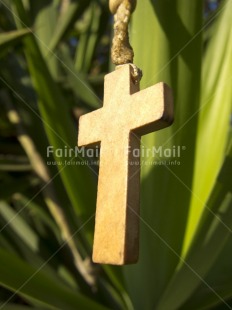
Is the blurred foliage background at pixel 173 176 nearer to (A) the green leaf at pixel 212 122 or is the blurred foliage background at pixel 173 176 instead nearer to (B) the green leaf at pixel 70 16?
(A) the green leaf at pixel 212 122

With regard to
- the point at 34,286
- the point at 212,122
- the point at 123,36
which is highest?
the point at 123,36

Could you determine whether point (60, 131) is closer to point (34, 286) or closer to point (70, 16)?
point (34, 286)

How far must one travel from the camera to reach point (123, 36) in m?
0.41

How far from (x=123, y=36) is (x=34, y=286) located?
30 cm

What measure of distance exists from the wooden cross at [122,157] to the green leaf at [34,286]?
5.6 inches

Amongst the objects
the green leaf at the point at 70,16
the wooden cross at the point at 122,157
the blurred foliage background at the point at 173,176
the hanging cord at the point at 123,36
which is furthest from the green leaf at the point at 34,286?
the green leaf at the point at 70,16

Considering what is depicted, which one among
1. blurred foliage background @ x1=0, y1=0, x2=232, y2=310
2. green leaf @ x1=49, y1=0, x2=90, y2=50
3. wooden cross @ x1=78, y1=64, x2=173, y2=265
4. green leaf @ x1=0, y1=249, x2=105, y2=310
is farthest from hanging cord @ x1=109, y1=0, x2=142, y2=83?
green leaf @ x1=49, y1=0, x2=90, y2=50

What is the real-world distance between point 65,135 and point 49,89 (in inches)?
3.3

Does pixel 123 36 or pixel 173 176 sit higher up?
pixel 123 36

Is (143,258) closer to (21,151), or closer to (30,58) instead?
(30,58)

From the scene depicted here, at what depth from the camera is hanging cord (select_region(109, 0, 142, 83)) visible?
0.41 meters

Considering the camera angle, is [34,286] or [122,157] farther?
[34,286]

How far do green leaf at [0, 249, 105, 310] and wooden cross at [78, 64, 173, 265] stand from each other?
0.46 ft

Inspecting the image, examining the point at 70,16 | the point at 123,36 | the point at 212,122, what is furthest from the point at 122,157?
the point at 70,16
